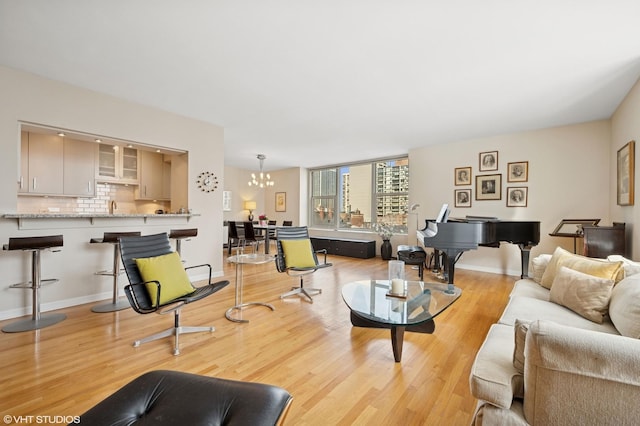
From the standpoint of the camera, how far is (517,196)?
5031 mm

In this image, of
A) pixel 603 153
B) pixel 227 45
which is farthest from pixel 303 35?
pixel 603 153

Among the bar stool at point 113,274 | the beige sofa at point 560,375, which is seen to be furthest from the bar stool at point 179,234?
the beige sofa at point 560,375

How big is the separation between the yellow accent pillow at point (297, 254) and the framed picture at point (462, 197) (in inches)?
137

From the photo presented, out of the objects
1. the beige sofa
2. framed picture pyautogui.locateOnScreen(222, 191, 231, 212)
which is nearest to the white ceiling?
the beige sofa

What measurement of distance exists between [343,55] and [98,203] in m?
4.99

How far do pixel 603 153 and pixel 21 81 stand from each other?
7.71 metres

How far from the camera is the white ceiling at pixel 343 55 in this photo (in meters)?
2.09

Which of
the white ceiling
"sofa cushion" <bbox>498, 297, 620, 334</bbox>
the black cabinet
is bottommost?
the black cabinet

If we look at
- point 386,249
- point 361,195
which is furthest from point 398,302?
point 361,195

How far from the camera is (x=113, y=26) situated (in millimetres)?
2283

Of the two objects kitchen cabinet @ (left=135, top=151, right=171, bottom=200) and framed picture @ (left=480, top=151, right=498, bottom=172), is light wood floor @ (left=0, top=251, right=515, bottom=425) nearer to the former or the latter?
kitchen cabinet @ (left=135, top=151, right=171, bottom=200)

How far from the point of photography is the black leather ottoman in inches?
39.2

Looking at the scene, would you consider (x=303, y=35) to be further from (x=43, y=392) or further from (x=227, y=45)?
(x=43, y=392)

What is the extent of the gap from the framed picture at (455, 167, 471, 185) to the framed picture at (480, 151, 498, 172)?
0.25 m
